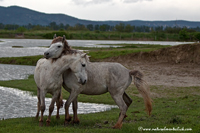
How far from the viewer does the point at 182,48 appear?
985 inches

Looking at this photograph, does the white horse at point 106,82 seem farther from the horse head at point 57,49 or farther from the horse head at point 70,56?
the horse head at point 57,49

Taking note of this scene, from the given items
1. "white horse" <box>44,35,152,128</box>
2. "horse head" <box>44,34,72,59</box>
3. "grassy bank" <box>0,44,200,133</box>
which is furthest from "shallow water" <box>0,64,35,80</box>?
"horse head" <box>44,34,72,59</box>

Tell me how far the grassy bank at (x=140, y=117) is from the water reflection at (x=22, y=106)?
773mm

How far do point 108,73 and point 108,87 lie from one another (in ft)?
1.27

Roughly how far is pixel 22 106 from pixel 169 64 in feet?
46.8

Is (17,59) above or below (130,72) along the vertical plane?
below

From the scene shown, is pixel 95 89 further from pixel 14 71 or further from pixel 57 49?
pixel 14 71

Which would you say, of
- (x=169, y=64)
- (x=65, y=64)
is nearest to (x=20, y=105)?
(x=65, y=64)

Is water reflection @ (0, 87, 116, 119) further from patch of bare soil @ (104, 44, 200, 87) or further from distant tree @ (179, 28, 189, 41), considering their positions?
distant tree @ (179, 28, 189, 41)

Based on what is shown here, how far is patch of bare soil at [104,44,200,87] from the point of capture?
19.0 metres

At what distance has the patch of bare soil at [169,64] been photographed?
19047mm

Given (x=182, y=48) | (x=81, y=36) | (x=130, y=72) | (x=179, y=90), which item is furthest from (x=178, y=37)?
(x=130, y=72)

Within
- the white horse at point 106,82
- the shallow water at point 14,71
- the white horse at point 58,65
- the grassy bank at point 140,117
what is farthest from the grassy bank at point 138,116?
the shallow water at point 14,71

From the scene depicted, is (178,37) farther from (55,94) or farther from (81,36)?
(55,94)
